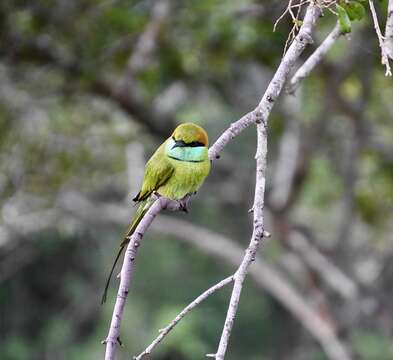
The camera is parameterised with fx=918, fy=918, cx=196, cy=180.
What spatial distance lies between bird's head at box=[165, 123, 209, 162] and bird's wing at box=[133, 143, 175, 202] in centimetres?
6

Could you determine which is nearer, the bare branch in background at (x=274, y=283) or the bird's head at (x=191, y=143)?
the bird's head at (x=191, y=143)

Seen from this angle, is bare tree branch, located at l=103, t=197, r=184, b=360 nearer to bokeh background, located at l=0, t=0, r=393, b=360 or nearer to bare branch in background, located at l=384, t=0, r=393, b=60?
bare branch in background, located at l=384, t=0, r=393, b=60

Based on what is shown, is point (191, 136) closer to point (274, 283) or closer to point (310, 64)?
point (310, 64)

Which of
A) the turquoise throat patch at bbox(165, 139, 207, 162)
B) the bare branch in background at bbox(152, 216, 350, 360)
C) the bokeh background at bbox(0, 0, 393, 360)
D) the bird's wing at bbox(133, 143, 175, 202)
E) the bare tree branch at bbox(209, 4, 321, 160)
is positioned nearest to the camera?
the bare tree branch at bbox(209, 4, 321, 160)

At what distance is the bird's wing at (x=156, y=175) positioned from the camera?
2.44 metres

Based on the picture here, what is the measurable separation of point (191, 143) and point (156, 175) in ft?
0.53

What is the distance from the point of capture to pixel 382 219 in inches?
325

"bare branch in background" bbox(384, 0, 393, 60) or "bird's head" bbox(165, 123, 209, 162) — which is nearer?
"bare branch in background" bbox(384, 0, 393, 60)

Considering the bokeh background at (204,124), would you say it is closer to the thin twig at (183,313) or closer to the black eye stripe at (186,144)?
the black eye stripe at (186,144)

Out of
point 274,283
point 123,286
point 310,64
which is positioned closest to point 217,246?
point 274,283

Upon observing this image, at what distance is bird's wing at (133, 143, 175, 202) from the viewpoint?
96.2 inches

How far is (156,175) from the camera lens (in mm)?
2453

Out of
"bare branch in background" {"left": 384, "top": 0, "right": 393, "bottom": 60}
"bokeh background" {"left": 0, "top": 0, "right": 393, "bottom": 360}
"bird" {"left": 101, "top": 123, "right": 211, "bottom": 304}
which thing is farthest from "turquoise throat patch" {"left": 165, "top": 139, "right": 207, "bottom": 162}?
"bokeh background" {"left": 0, "top": 0, "right": 393, "bottom": 360}

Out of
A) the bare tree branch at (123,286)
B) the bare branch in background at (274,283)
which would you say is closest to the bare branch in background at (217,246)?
the bare branch in background at (274,283)
